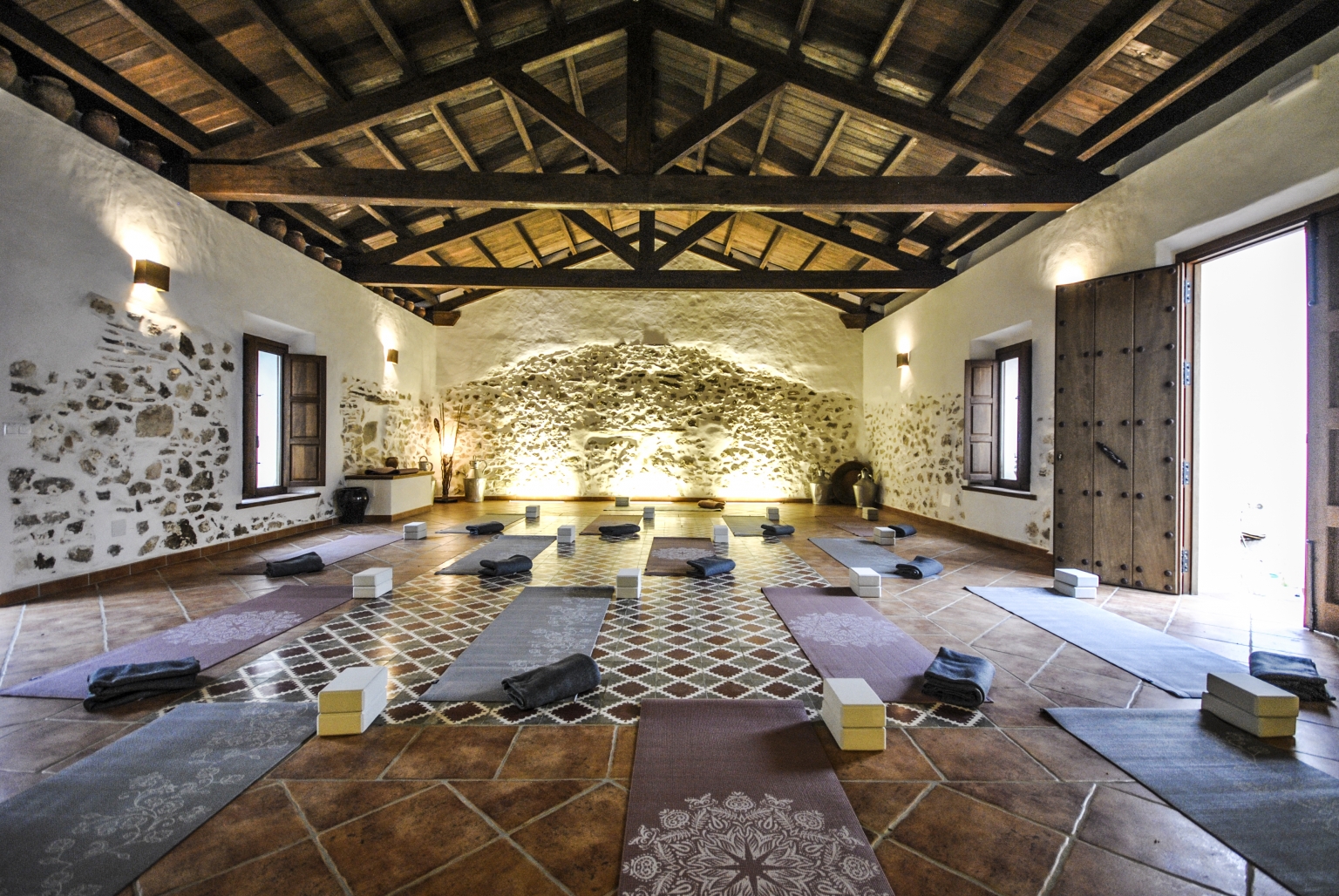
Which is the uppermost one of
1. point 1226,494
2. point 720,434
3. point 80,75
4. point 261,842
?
point 80,75

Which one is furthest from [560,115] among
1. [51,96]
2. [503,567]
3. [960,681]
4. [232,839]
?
[232,839]

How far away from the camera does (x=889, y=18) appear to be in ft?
13.5

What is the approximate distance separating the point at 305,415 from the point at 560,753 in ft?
20.7

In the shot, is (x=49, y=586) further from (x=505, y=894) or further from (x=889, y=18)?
(x=889, y=18)

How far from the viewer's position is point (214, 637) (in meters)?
3.01

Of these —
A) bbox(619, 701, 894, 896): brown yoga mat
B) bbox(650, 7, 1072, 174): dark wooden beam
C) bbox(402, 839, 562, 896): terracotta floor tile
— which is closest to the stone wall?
bbox(650, 7, 1072, 174): dark wooden beam

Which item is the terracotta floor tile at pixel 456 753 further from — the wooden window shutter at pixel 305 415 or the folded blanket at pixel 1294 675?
the wooden window shutter at pixel 305 415

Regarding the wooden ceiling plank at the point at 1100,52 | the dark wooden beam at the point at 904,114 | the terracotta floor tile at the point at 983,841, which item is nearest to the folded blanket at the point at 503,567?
the terracotta floor tile at the point at 983,841

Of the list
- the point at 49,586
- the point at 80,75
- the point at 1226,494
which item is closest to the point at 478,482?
the point at 49,586

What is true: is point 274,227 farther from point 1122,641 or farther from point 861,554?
point 1122,641

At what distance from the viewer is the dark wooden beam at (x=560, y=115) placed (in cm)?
499

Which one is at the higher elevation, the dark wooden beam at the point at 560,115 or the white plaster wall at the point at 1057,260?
the dark wooden beam at the point at 560,115

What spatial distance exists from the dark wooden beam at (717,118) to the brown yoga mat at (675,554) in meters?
3.53

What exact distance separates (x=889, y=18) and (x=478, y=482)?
8.30 metres
